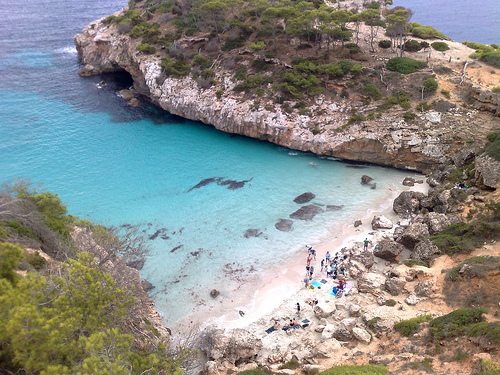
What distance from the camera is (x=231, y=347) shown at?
19.8 meters

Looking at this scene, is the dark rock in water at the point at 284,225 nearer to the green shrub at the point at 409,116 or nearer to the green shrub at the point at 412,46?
the green shrub at the point at 409,116

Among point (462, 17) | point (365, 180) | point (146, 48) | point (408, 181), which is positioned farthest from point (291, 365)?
point (462, 17)

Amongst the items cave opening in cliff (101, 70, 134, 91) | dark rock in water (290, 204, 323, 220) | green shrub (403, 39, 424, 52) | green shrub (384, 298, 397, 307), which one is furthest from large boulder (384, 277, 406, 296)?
cave opening in cliff (101, 70, 134, 91)

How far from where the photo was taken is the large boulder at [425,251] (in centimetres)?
2463

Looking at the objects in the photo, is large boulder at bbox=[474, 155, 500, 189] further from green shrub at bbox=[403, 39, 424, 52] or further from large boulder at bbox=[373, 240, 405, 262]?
green shrub at bbox=[403, 39, 424, 52]

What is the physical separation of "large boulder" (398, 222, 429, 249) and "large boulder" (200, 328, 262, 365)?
14381 mm

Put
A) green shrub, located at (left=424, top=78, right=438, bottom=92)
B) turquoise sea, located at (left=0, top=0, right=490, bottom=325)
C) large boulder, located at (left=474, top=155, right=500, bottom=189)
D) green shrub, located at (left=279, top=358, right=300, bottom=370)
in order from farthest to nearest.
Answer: green shrub, located at (left=424, top=78, right=438, bottom=92) < large boulder, located at (left=474, top=155, right=500, bottom=189) < turquoise sea, located at (left=0, top=0, right=490, bottom=325) < green shrub, located at (left=279, top=358, right=300, bottom=370)

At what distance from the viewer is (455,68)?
40906mm

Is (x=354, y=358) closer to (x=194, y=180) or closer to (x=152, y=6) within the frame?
(x=194, y=180)

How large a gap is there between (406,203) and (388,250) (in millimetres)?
6992

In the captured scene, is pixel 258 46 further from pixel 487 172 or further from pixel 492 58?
pixel 487 172

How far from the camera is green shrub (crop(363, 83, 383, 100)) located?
3944 centimetres

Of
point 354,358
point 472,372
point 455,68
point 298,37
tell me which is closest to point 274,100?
point 298,37

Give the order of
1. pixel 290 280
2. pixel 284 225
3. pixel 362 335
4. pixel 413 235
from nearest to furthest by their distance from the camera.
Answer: pixel 362 335 → pixel 290 280 → pixel 413 235 → pixel 284 225
